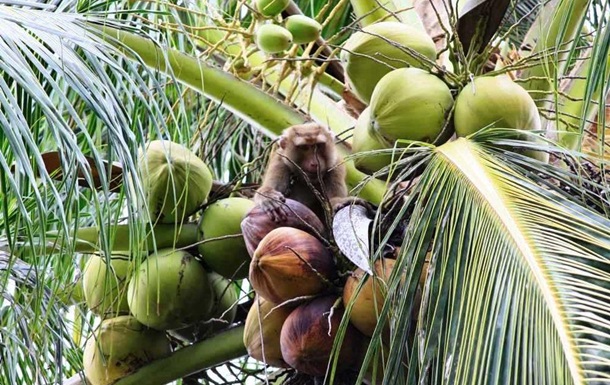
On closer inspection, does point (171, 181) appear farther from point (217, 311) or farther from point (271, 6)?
point (271, 6)

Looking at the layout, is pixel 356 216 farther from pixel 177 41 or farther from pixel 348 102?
pixel 177 41

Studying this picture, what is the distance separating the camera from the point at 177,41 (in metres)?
3.12

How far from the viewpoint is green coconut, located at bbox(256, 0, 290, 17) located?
2.35m

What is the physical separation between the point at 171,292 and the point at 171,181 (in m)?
0.24

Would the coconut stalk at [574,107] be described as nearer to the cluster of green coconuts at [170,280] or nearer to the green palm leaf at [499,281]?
the green palm leaf at [499,281]

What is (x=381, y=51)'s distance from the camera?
6.88ft

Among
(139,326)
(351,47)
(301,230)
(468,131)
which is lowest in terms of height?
(139,326)

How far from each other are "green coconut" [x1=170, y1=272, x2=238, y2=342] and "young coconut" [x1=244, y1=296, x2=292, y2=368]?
23cm

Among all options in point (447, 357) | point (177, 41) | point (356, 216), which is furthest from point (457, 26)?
point (177, 41)

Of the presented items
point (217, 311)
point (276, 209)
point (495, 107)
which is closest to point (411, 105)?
point (495, 107)

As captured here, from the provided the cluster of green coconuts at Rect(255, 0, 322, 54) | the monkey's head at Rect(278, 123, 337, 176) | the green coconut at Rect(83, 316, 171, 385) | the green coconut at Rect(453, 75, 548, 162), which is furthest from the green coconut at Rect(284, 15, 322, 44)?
the green coconut at Rect(83, 316, 171, 385)

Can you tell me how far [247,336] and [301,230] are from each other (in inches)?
9.2

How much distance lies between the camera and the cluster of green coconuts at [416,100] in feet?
6.11

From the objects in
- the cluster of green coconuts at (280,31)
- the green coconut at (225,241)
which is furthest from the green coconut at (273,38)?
the green coconut at (225,241)
